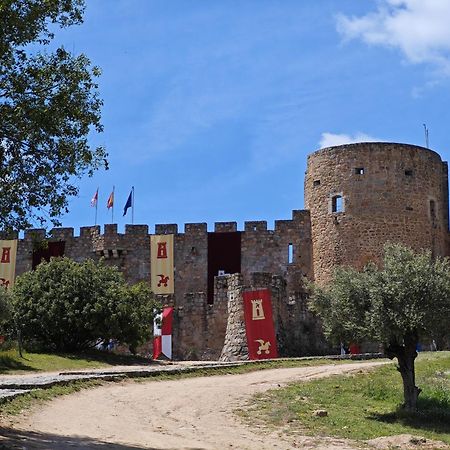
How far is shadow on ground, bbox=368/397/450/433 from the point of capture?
17094 millimetres

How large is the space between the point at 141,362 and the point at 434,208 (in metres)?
17.6

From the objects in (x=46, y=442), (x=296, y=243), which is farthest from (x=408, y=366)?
(x=296, y=243)

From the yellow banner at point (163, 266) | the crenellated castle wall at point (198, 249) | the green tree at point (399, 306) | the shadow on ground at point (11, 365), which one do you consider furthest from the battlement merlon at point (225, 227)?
the green tree at point (399, 306)

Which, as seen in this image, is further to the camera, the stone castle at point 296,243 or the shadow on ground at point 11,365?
the stone castle at point 296,243

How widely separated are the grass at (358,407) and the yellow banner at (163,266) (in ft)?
71.6

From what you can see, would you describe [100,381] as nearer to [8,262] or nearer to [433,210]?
[433,210]

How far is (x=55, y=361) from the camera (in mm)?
26875

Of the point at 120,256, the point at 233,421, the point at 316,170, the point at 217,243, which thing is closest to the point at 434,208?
the point at 316,170

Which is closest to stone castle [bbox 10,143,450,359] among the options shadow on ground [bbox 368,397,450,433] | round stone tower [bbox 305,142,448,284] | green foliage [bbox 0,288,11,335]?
round stone tower [bbox 305,142,448,284]

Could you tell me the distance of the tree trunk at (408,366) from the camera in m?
18.4

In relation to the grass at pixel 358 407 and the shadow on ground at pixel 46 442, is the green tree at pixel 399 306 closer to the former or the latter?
the grass at pixel 358 407

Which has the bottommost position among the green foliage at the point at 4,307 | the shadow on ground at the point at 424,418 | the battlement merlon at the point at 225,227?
the shadow on ground at the point at 424,418

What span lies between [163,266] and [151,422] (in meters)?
28.5

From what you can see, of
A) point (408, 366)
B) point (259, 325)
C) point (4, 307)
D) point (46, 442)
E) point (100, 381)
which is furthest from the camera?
point (259, 325)
